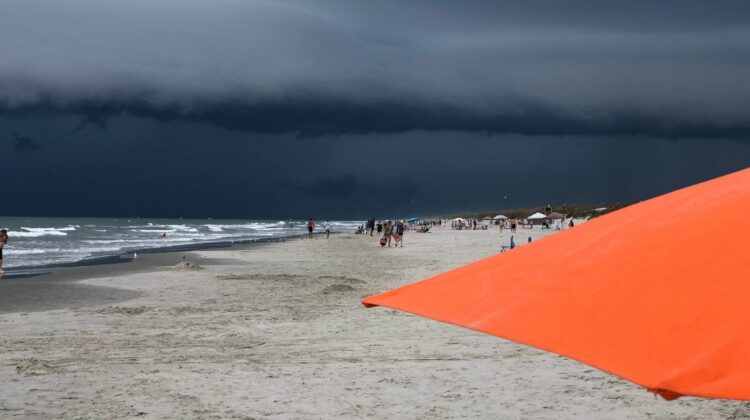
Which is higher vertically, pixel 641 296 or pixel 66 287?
pixel 641 296

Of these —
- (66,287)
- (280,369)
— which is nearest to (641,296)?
(280,369)

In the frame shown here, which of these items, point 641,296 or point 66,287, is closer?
point 641,296

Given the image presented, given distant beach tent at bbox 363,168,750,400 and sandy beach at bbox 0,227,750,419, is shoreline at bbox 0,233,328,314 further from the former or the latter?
distant beach tent at bbox 363,168,750,400

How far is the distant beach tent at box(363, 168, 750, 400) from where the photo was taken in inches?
70.1

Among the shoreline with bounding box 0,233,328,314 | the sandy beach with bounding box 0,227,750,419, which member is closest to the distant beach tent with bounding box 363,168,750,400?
the sandy beach with bounding box 0,227,750,419

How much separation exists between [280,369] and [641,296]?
752 cm

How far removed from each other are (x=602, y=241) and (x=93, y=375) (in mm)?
7973

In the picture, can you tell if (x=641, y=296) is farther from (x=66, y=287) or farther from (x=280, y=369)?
(x=66, y=287)

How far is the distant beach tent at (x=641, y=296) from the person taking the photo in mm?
1781

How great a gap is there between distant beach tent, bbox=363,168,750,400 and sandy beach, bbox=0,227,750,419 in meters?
4.72

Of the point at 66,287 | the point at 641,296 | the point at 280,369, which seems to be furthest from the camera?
the point at 66,287

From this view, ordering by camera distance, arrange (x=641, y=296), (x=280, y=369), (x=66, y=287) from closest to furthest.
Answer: (x=641, y=296) < (x=280, y=369) < (x=66, y=287)

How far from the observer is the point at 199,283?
827 inches

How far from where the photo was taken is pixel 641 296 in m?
2.07
